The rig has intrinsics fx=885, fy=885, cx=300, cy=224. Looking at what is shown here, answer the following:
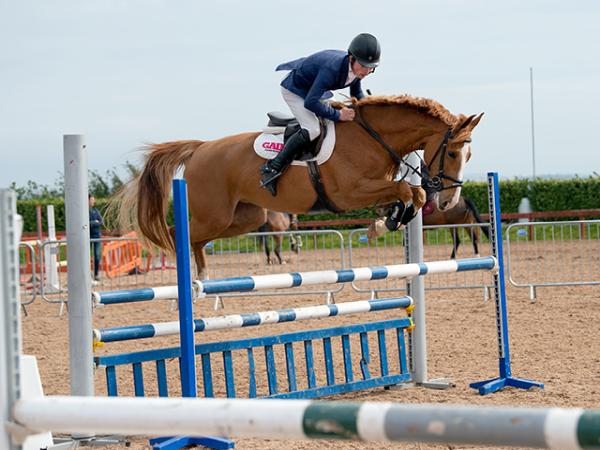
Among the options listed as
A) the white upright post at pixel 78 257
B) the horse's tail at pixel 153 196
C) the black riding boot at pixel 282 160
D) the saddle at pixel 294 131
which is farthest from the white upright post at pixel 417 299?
the white upright post at pixel 78 257

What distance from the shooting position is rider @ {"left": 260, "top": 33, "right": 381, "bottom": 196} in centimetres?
562

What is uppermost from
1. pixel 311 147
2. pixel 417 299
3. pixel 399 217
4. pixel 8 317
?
pixel 311 147

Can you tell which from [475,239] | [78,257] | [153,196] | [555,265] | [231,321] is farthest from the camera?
[475,239]

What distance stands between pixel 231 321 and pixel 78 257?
92 cm

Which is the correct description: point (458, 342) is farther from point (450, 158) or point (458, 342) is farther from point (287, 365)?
point (287, 365)

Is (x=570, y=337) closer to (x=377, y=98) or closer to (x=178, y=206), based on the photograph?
(x=377, y=98)

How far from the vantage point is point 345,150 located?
595 centimetres

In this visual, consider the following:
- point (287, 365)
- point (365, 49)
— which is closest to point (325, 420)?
point (287, 365)

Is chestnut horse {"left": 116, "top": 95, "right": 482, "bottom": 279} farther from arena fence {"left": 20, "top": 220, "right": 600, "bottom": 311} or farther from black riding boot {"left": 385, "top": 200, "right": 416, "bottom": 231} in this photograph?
arena fence {"left": 20, "top": 220, "right": 600, "bottom": 311}

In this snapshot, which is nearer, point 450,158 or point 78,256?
point 78,256

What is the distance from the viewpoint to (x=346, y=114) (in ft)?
19.4

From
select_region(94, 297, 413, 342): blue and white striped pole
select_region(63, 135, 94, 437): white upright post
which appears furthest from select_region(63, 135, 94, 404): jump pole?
select_region(94, 297, 413, 342): blue and white striped pole

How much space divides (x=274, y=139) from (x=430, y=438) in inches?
185

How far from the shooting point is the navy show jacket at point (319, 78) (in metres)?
5.66
